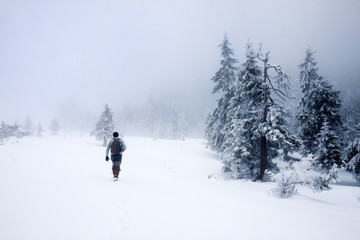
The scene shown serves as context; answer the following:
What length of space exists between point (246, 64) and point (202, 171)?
10619 millimetres

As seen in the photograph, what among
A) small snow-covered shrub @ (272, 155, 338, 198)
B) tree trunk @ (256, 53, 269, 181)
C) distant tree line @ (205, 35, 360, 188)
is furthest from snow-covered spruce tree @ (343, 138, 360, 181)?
small snow-covered shrub @ (272, 155, 338, 198)

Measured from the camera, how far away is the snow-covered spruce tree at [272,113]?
46.8 feet

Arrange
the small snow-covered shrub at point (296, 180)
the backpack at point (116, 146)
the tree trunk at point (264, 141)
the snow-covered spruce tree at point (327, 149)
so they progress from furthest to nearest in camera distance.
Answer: the snow-covered spruce tree at point (327, 149) < the tree trunk at point (264, 141) < the backpack at point (116, 146) < the small snow-covered shrub at point (296, 180)

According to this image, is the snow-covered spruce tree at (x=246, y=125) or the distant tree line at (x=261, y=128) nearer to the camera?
the distant tree line at (x=261, y=128)

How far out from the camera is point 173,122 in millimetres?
67625

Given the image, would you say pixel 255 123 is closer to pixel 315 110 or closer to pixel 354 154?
pixel 354 154

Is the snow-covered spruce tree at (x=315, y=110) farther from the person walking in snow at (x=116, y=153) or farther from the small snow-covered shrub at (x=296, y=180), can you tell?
the person walking in snow at (x=116, y=153)

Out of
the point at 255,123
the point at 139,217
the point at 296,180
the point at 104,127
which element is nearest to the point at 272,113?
the point at 255,123

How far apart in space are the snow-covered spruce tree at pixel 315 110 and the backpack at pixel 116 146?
2160cm

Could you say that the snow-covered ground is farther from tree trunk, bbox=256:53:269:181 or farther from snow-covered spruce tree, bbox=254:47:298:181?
tree trunk, bbox=256:53:269:181

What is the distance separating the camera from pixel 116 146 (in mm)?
9609

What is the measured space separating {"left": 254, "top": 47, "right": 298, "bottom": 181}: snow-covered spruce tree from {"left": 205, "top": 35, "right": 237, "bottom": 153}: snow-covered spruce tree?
4.63 metres

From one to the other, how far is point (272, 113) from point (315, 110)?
12974 millimetres

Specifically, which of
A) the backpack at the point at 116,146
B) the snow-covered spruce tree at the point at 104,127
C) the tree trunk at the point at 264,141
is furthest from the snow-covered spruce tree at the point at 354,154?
the snow-covered spruce tree at the point at 104,127
